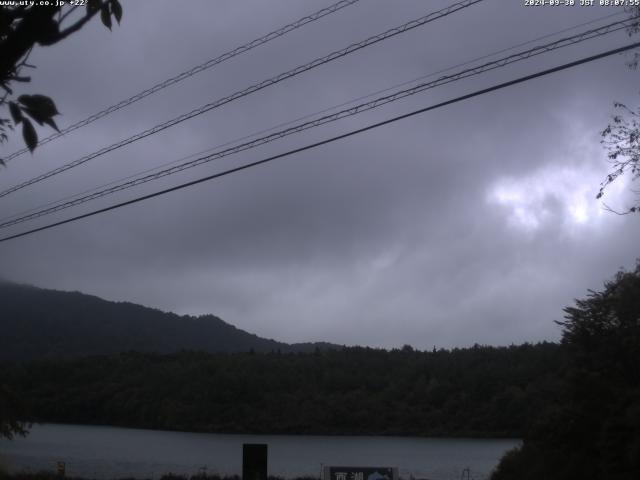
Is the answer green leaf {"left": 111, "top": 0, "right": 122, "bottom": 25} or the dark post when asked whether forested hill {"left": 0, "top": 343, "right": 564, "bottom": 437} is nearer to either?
the dark post

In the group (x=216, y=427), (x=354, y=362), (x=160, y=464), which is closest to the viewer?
(x=160, y=464)

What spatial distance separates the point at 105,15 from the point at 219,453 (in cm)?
4653

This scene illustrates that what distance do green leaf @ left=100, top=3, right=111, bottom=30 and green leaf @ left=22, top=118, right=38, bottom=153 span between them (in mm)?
802

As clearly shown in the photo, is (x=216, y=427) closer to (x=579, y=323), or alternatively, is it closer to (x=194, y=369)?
(x=194, y=369)

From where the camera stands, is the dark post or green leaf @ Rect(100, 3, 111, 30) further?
the dark post

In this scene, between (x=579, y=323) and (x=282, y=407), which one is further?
(x=282, y=407)

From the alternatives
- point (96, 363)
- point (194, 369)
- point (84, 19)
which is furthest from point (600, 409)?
point (194, 369)

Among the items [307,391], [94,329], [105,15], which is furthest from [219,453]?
[94,329]

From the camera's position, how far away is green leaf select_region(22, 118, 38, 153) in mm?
3674

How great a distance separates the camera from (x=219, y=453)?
47.7 meters

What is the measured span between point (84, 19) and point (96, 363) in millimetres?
63934

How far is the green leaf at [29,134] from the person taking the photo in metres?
3.67

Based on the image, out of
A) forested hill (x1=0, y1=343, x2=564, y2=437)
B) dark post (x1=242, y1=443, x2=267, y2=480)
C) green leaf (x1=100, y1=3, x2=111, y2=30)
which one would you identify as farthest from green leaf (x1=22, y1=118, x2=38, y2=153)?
forested hill (x1=0, y1=343, x2=564, y2=437)

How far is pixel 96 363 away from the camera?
63875mm
